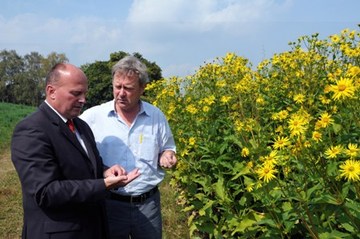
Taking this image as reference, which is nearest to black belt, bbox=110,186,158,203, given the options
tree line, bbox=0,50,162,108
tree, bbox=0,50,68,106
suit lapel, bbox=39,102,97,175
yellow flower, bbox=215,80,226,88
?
suit lapel, bbox=39,102,97,175

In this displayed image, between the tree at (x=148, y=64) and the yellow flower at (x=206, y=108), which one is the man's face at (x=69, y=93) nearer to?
the yellow flower at (x=206, y=108)

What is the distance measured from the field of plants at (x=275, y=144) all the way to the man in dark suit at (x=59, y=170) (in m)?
0.77

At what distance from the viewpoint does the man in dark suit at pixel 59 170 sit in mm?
1965

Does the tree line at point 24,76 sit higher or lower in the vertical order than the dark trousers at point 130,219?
higher

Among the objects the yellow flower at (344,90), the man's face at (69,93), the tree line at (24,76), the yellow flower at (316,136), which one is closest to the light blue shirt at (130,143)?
the man's face at (69,93)

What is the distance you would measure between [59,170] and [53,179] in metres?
0.08

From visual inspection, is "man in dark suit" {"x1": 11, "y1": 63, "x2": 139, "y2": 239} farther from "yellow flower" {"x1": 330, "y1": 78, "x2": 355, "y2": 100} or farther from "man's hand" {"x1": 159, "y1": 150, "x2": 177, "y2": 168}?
"yellow flower" {"x1": 330, "y1": 78, "x2": 355, "y2": 100}

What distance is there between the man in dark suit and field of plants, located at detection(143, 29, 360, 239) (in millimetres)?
768

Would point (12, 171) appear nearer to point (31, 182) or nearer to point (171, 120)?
point (171, 120)

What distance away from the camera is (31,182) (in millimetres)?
1967

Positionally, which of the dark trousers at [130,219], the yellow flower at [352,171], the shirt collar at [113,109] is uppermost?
the shirt collar at [113,109]

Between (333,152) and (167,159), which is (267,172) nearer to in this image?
(333,152)

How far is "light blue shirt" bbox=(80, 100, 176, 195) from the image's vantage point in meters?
2.63

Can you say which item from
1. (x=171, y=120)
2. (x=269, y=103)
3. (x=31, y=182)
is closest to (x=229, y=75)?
(x=269, y=103)
